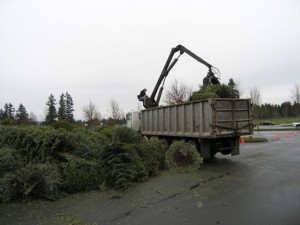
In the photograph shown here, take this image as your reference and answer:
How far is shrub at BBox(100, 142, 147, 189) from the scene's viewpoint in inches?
286

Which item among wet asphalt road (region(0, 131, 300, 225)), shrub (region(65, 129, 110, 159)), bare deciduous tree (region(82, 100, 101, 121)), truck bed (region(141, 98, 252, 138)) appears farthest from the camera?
bare deciduous tree (region(82, 100, 101, 121))

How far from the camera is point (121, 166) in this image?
24.8 ft

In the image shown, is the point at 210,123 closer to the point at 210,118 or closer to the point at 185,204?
the point at 210,118

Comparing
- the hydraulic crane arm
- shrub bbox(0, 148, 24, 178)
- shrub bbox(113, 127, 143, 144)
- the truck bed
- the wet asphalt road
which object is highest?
the hydraulic crane arm

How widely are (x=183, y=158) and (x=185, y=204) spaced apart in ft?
12.4

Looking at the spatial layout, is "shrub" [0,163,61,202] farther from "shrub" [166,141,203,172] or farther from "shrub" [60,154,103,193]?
"shrub" [166,141,203,172]

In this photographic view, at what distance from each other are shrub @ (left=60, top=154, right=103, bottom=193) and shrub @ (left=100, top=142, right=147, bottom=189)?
0.28 m

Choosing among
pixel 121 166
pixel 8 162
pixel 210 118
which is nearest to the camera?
pixel 8 162

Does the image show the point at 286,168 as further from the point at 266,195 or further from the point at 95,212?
the point at 95,212

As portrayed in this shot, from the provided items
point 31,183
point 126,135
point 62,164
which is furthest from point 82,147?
point 126,135

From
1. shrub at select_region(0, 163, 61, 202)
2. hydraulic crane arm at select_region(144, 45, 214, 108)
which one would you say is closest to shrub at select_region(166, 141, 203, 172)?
shrub at select_region(0, 163, 61, 202)

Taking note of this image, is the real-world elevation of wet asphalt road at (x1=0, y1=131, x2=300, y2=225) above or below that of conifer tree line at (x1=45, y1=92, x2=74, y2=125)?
below

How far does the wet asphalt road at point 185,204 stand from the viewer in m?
4.93

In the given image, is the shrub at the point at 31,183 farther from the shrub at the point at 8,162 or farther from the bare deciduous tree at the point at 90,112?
the bare deciduous tree at the point at 90,112
